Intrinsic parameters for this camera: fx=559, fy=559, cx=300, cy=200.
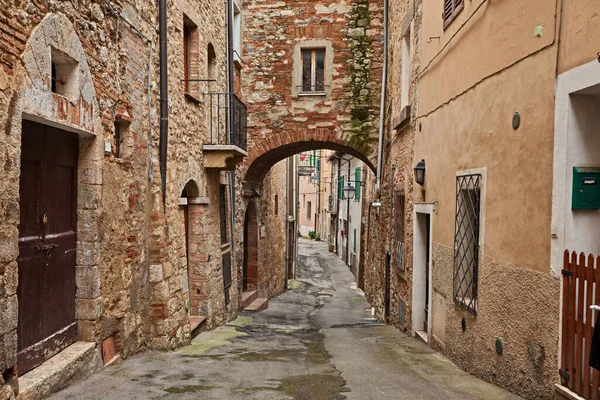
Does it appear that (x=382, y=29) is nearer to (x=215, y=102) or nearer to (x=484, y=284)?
(x=215, y=102)

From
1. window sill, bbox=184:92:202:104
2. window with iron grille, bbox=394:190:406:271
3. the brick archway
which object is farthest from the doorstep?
the brick archway

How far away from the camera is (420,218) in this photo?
7.94 meters

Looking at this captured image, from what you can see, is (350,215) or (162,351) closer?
(162,351)

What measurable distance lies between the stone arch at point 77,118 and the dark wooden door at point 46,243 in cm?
7

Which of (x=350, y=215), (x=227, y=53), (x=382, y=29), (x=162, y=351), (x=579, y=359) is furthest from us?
(x=350, y=215)

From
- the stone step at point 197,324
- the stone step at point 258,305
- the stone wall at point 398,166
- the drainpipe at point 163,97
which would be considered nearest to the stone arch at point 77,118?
the drainpipe at point 163,97

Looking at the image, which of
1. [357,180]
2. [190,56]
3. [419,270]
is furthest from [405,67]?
[357,180]

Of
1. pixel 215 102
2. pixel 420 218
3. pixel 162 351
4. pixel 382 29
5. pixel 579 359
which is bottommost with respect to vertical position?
pixel 162 351

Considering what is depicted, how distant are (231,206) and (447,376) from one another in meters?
6.38

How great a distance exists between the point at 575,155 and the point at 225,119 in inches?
266

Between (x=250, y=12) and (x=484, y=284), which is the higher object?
(x=250, y=12)

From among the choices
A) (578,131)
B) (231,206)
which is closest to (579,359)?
(578,131)

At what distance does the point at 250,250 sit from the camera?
1417cm

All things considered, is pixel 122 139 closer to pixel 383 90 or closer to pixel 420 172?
pixel 420 172
